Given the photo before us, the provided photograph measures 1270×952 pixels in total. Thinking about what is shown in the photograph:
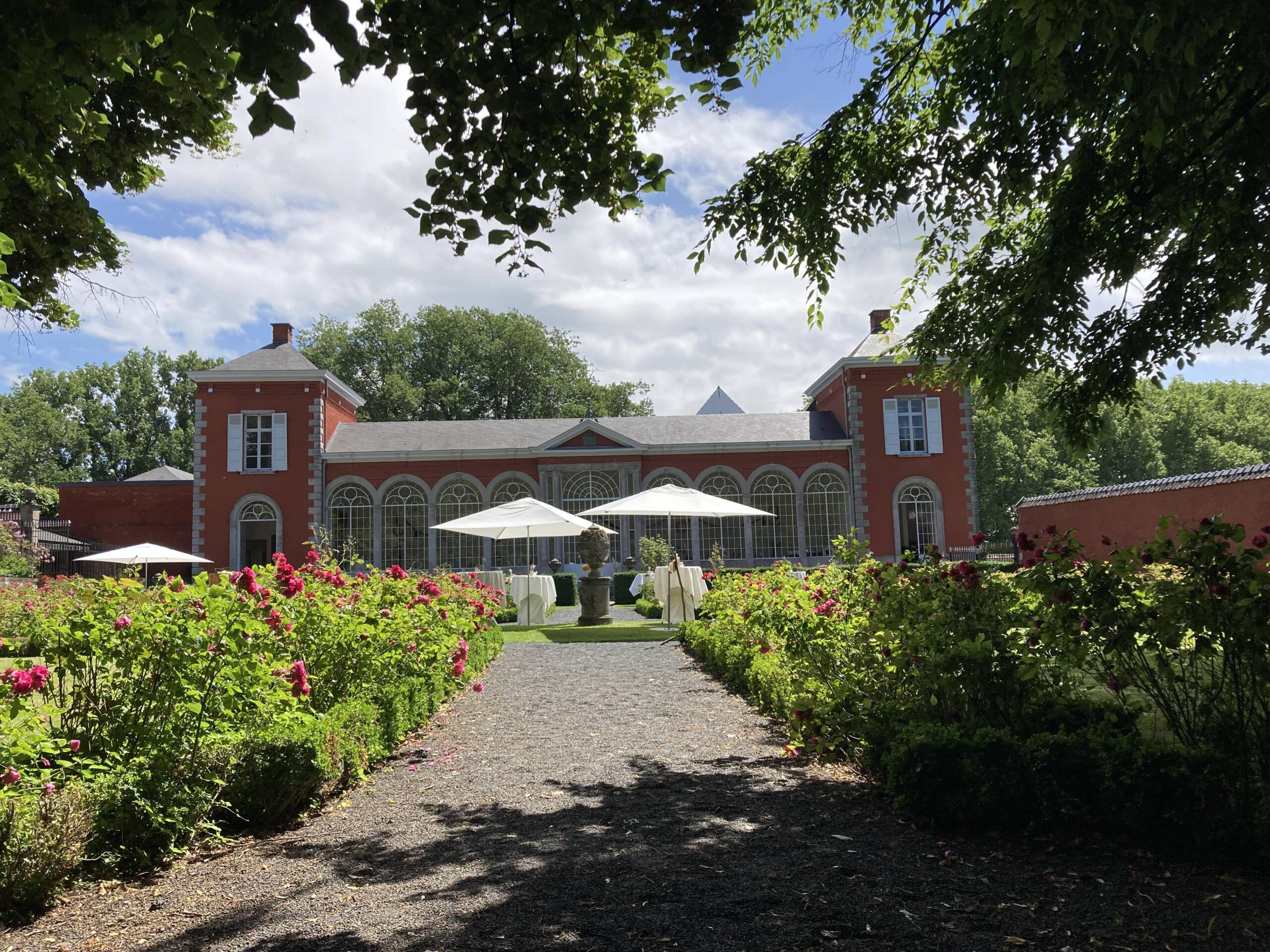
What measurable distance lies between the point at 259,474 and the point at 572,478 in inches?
332

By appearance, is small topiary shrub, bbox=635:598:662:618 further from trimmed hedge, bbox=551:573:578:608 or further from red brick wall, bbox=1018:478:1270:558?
red brick wall, bbox=1018:478:1270:558

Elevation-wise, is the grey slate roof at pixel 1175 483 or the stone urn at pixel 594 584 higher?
the grey slate roof at pixel 1175 483

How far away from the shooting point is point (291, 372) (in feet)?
78.8

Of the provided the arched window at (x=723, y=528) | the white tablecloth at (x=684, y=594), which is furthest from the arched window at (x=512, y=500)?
the white tablecloth at (x=684, y=594)

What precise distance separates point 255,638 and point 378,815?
1030mm

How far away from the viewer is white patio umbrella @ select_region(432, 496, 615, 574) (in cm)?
1435

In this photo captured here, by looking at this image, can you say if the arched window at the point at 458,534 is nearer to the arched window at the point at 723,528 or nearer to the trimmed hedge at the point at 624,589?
the arched window at the point at 723,528

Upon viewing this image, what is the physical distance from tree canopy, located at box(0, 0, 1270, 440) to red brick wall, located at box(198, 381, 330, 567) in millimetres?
17189

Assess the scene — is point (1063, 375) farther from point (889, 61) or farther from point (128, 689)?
point (128, 689)

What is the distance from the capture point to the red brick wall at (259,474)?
23.9 metres

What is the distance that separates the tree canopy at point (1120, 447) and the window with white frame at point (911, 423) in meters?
13.3

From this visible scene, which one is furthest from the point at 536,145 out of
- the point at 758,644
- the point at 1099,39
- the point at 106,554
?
the point at 106,554

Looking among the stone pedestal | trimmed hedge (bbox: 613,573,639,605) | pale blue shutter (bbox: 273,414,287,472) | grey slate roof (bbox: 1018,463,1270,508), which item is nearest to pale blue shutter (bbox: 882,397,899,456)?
grey slate roof (bbox: 1018,463,1270,508)

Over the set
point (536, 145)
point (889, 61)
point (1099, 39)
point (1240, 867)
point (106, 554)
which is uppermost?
point (889, 61)
